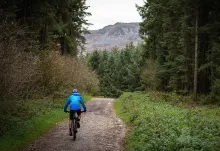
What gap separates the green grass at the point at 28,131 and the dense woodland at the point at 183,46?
12.1 m

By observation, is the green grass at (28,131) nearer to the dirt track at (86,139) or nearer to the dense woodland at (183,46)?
the dirt track at (86,139)

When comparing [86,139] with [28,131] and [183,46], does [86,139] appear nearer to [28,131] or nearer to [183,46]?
[28,131]

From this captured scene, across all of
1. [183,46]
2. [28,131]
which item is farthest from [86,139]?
[183,46]

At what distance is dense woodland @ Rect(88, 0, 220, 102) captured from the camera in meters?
25.6

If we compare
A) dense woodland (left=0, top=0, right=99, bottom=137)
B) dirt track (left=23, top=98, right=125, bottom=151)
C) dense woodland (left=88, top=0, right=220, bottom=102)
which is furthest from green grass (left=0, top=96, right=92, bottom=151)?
dense woodland (left=88, top=0, right=220, bottom=102)

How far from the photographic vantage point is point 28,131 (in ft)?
41.8

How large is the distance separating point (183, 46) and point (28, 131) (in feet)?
74.3

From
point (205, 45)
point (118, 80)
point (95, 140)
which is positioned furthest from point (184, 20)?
point (118, 80)

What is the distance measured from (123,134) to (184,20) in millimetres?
17947

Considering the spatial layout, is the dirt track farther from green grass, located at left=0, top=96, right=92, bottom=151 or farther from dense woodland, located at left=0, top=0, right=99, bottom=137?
dense woodland, located at left=0, top=0, right=99, bottom=137

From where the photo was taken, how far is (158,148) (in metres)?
9.14

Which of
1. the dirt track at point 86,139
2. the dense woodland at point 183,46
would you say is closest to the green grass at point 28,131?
the dirt track at point 86,139

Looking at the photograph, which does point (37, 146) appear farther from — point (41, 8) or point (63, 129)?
point (41, 8)

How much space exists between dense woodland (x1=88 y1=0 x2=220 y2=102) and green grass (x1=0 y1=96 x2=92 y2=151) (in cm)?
1207
